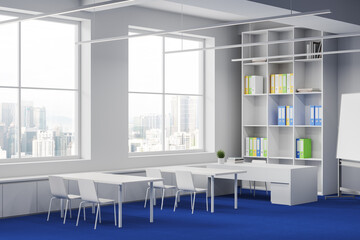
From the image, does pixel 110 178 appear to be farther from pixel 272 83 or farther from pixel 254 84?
pixel 272 83

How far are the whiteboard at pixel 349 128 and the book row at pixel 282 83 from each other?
1.32m

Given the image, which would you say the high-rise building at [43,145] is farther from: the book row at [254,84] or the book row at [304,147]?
the book row at [304,147]

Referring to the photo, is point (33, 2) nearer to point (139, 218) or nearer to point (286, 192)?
point (139, 218)

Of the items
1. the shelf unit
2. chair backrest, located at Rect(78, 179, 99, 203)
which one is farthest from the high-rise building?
the shelf unit

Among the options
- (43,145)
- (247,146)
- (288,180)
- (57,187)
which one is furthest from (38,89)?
(247,146)

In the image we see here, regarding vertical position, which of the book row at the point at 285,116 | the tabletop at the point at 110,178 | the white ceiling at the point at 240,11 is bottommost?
the tabletop at the point at 110,178

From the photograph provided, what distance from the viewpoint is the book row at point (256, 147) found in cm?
1241

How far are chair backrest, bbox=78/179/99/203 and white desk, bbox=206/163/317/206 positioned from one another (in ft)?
12.2

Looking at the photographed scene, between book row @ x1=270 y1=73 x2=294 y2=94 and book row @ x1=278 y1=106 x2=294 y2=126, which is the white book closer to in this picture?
book row @ x1=270 y1=73 x2=294 y2=94

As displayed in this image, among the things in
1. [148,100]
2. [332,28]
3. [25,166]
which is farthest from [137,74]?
[332,28]

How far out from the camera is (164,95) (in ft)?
39.8

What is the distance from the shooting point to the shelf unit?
11.6m

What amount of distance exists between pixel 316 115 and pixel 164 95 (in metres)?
3.29

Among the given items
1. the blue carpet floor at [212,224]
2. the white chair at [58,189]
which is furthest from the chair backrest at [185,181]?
the white chair at [58,189]
